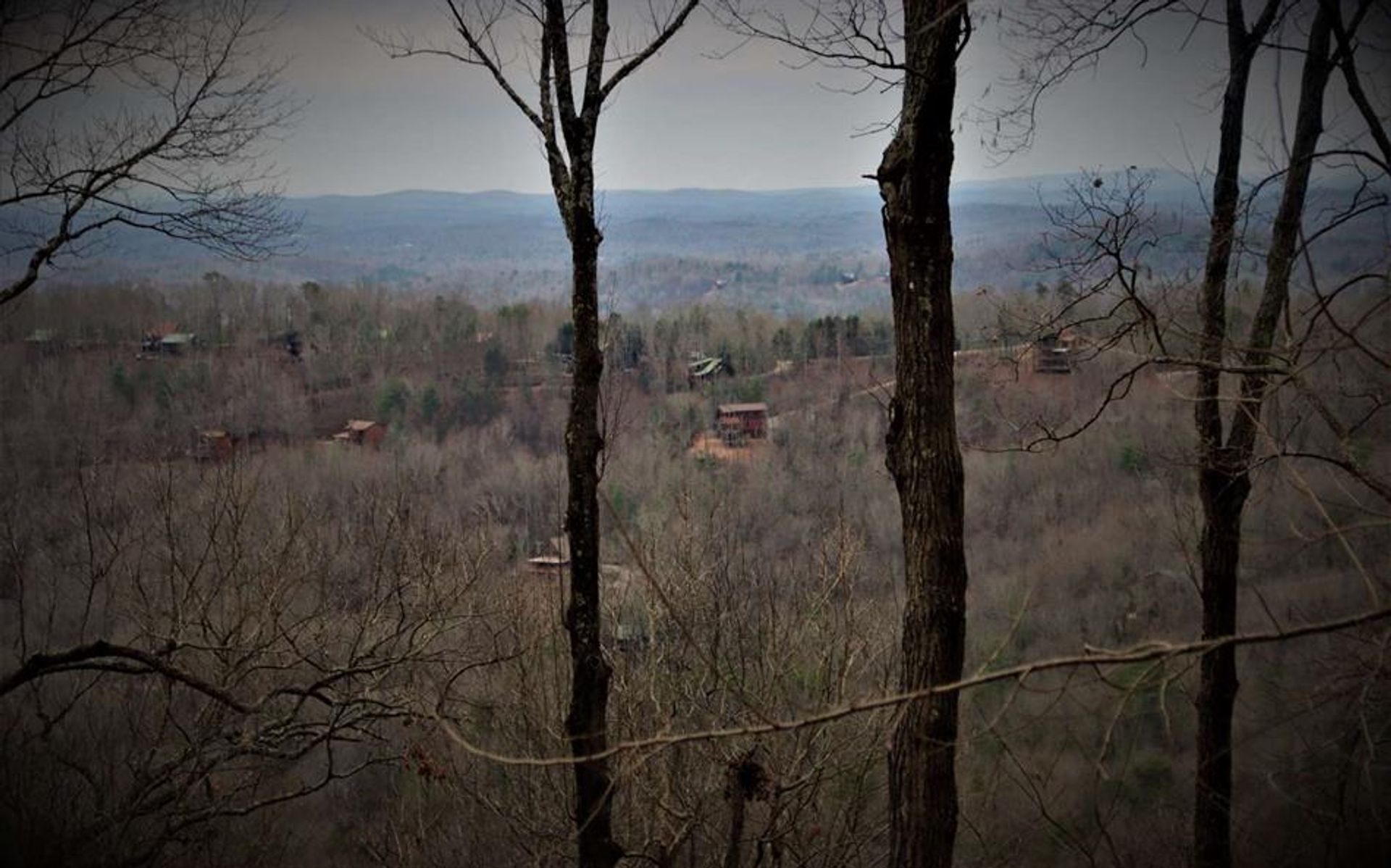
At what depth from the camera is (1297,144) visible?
663cm

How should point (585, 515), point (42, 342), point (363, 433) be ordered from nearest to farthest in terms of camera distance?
point (585, 515) < point (42, 342) < point (363, 433)

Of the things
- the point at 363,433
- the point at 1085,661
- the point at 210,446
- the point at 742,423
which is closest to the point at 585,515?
the point at 1085,661

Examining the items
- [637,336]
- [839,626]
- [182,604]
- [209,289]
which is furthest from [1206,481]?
[209,289]

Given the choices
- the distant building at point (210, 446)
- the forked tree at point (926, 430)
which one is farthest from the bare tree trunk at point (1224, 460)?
the distant building at point (210, 446)

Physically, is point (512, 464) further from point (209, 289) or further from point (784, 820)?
point (784, 820)

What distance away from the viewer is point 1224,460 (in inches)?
251

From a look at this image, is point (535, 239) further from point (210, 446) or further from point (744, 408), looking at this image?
point (210, 446)

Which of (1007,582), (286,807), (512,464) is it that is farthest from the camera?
(512,464)

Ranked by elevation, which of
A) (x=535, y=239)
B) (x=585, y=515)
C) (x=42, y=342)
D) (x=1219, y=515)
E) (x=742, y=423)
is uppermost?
(x=535, y=239)

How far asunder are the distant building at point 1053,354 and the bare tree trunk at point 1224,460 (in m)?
0.91

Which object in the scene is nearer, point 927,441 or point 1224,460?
point 927,441

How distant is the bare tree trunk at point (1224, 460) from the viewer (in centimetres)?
648

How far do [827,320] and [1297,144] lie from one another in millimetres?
30360

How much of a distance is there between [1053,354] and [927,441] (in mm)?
2879
